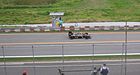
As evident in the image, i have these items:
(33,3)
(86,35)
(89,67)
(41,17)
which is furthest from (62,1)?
(89,67)

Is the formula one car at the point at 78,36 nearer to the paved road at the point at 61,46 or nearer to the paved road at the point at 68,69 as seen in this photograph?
the paved road at the point at 61,46

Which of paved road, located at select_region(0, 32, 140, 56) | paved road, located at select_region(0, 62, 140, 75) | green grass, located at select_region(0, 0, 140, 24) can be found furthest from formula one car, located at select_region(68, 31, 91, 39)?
green grass, located at select_region(0, 0, 140, 24)

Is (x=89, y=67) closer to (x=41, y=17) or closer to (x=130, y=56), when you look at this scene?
(x=130, y=56)

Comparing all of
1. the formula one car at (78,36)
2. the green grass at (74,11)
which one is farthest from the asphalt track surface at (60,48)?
the green grass at (74,11)

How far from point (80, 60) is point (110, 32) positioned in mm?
10557

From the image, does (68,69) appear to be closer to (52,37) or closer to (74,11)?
(52,37)

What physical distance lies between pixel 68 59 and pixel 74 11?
63.9 feet

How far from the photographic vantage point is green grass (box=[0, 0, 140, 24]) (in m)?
44.4

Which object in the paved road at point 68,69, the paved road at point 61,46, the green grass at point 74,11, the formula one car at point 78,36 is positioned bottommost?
the paved road at point 68,69

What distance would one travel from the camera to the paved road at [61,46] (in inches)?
1193

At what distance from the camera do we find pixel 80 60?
92.1 ft

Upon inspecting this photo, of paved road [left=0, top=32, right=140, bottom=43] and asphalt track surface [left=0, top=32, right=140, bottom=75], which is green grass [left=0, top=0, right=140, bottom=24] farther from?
asphalt track surface [left=0, top=32, right=140, bottom=75]

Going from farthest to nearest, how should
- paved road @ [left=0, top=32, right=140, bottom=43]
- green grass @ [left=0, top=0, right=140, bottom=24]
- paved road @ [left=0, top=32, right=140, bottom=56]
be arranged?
green grass @ [left=0, top=0, right=140, bottom=24]
paved road @ [left=0, top=32, right=140, bottom=43]
paved road @ [left=0, top=32, right=140, bottom=56]

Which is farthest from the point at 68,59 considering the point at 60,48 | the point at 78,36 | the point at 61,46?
the point at 78,36
